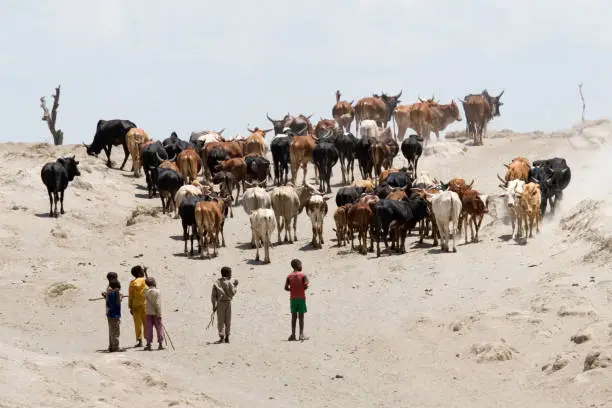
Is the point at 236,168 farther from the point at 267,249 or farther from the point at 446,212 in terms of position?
the point at 446,212

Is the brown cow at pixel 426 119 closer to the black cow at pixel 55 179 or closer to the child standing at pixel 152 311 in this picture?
the black cow at pixel 55 179

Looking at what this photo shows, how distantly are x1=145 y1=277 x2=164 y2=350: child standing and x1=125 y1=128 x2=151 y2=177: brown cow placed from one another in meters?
22.0

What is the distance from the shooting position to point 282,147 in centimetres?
3991

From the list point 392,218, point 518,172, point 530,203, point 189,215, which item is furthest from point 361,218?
point 518,172

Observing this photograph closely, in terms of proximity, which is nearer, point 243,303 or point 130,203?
point 243,303

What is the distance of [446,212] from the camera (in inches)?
1110

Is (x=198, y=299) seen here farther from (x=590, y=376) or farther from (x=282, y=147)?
(x=282, y=147)

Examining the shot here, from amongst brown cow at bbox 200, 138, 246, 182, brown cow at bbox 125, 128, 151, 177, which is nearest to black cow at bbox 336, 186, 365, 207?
brown cow at bbox 200, 138, 246, 182

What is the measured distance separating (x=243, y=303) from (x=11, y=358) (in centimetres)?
832

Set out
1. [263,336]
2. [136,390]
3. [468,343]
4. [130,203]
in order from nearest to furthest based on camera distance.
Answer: [136,390], [468,343], [263,336], [130,203]

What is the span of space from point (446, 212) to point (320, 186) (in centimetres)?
1092

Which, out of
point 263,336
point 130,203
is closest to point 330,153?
point 130,203

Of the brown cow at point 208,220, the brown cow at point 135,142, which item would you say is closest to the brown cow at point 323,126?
the brown cow at point 135,142

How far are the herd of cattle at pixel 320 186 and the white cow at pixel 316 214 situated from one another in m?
0.03
